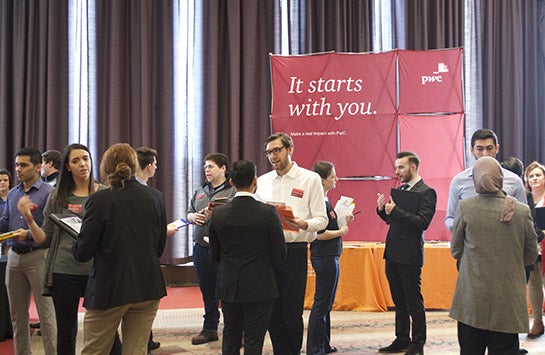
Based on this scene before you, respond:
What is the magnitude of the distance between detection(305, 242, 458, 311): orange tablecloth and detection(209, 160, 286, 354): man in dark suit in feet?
8.78

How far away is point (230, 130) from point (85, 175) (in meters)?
4.32

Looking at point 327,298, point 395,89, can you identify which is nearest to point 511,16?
point 395,89

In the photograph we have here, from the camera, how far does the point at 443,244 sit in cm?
570

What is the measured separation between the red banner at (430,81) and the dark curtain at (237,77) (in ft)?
6.00

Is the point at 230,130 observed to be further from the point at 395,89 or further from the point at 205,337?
the point at 205,337

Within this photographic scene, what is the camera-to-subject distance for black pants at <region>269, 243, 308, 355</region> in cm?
313

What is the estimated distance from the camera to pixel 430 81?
6289 mm

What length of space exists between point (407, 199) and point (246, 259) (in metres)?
1.58

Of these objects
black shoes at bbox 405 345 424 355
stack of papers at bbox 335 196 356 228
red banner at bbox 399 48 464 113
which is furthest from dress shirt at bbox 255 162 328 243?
red banner at bbox 399 48 464 113

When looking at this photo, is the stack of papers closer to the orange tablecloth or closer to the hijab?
the hijab

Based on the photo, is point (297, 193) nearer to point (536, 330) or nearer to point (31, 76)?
point (536, 330)

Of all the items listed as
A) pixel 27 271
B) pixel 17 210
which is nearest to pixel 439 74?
pixel 17 210

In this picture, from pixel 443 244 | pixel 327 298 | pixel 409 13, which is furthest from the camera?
pixel 409 13

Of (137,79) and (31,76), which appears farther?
(137,79)
